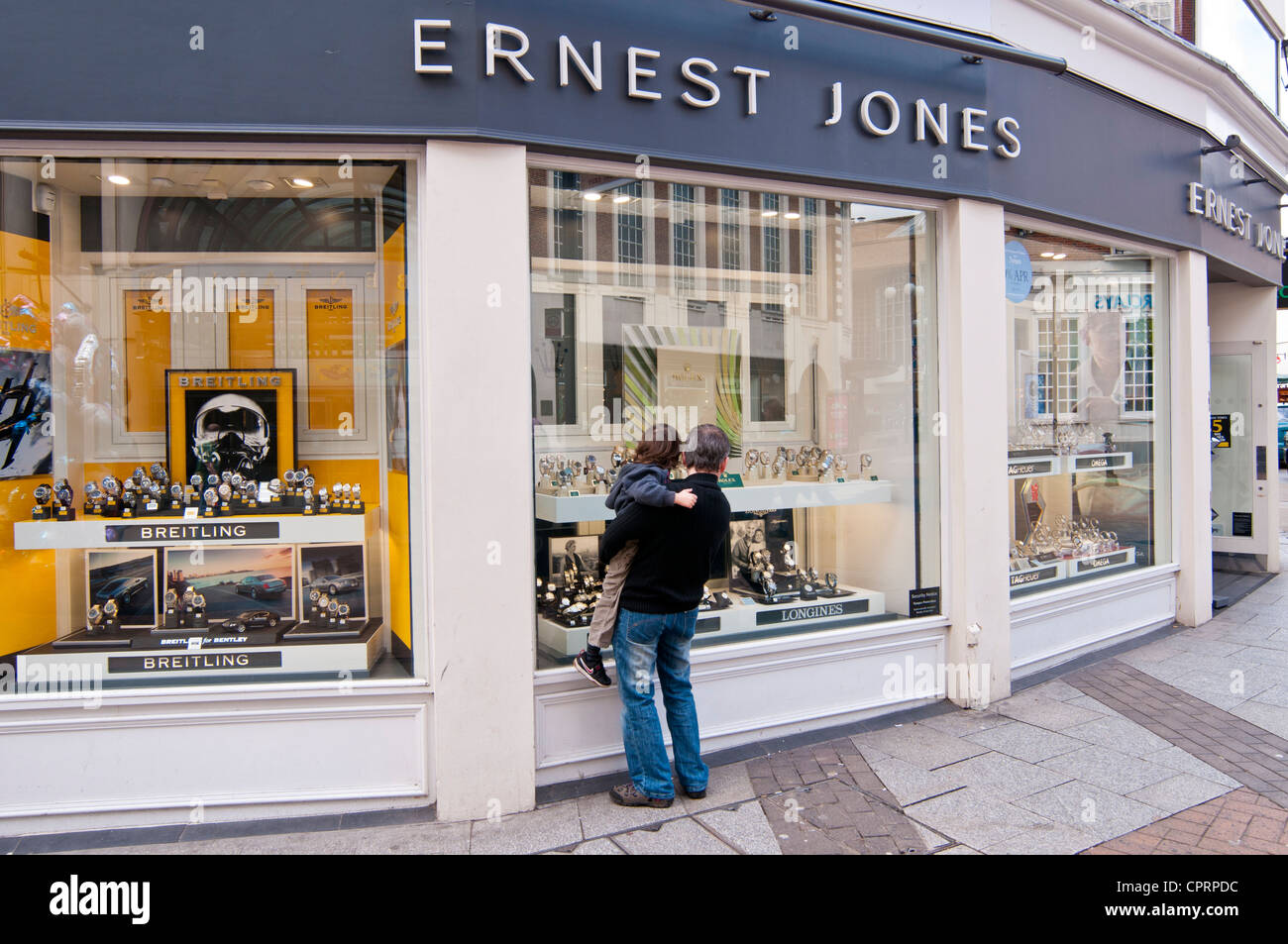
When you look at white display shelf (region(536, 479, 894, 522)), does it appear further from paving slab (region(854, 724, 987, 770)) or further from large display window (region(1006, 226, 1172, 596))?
paving slab (region(854, 724, 987, 770))

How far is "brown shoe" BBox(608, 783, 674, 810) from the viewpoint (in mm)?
4055

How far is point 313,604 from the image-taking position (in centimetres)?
477

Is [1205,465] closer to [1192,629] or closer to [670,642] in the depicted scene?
[1192,629]

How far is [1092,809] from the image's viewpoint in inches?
157

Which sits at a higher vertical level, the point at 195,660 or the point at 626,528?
the point at 626,528

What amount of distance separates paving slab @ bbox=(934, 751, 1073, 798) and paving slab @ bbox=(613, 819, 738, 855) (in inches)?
57.9

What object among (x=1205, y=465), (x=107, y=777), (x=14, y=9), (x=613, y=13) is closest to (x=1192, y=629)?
(x=1205, y=465)

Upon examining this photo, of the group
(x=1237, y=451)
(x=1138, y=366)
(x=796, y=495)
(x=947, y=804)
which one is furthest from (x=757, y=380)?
(x=1237, y=451)

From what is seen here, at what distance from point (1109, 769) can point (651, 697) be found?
255cm

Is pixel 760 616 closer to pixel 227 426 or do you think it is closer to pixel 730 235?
pixel 730 235

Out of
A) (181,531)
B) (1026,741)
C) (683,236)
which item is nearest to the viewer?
(181,531)

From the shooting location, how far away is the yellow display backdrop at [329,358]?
16.8 feet

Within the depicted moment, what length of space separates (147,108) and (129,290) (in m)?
1.52

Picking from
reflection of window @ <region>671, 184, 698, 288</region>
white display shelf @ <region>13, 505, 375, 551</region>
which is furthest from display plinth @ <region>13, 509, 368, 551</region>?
reflection of window @ <region>671, 184, 698, 288</region>
